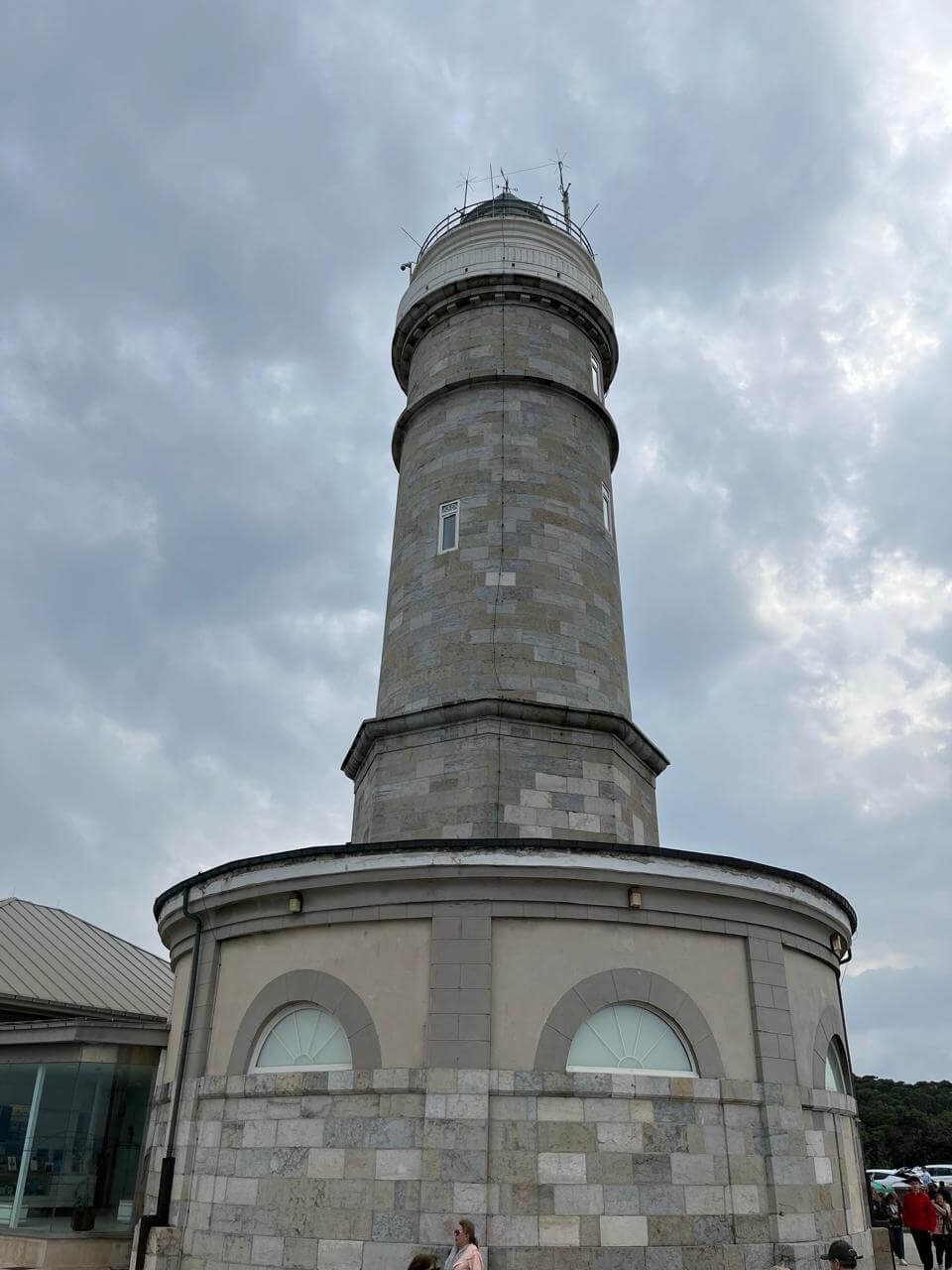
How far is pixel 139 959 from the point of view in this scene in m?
27.0

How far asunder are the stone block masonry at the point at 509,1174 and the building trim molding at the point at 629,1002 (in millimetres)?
292

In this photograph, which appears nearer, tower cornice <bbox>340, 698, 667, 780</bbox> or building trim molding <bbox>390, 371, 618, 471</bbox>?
tower cornice <bbox>340, 698, 667, 780</bbox>

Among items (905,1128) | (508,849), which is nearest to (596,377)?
(508,849)

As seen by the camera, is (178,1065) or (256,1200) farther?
(178,1065)

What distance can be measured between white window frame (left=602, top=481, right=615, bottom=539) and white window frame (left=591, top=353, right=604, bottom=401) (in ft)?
7.51

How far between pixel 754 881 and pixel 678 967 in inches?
59.4

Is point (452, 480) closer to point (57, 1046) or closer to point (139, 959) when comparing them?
point (57, 1046)

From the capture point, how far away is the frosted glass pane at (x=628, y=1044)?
36.4ft

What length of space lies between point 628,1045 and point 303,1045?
12.4ft

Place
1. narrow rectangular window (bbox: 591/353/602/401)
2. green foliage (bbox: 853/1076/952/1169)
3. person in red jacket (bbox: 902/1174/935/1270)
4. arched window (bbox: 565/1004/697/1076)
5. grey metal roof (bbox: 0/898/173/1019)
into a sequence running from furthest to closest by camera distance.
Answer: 1. green foliage (bbox: 853/1076/952/1169)
2. grey metal roof (bbox: 0/898/173/1019)
3. narrow rectangular window (bbox: 591/353/602/401)
4. person in red jacket (bbox: 902/1174/935/1270)
5. arched window (bbox: 565/1004/697/1076)

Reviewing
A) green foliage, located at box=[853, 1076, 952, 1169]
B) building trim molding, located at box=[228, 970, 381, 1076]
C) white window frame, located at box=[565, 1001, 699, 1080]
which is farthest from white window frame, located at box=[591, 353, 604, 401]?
green foliage, located at box=[853, 1076, 952, 1169]

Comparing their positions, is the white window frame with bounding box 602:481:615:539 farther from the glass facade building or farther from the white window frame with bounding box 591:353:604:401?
the glass facade building

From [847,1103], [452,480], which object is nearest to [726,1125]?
[847,1103]

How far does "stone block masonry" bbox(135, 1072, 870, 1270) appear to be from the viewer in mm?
10164
